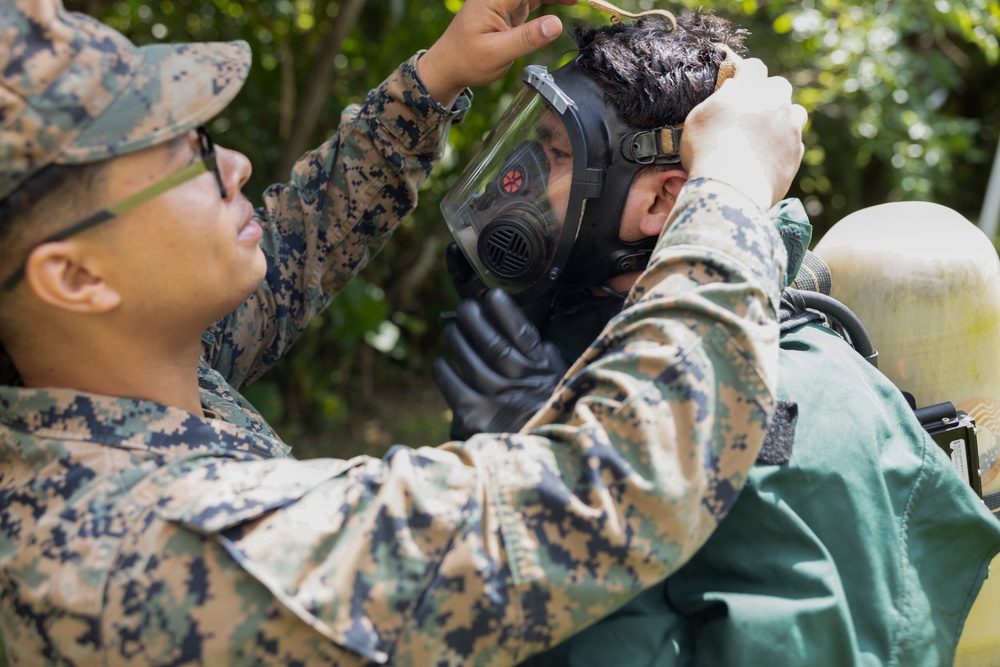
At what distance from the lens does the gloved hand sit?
5.46 ft

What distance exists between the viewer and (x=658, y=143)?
2.11 metres

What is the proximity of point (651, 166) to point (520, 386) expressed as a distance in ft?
2.40

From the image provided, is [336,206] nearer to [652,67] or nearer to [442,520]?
[652,67]

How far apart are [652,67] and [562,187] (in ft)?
1.12

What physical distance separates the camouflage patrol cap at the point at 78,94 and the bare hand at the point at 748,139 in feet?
2.79

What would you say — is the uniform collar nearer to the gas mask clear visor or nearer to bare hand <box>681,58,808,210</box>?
the gas mask clear visor

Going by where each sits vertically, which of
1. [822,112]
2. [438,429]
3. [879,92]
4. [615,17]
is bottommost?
[438,429]

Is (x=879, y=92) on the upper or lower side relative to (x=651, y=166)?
lower

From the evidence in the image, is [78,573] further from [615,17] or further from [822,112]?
[822,112]

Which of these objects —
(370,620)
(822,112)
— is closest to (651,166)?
(370,620)

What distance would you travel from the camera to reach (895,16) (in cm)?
488

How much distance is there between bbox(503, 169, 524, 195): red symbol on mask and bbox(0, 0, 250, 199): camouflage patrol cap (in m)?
0.75

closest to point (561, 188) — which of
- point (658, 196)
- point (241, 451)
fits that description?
point (658, 196)

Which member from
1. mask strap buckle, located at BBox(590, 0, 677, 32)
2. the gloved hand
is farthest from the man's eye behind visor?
the gloved hand
